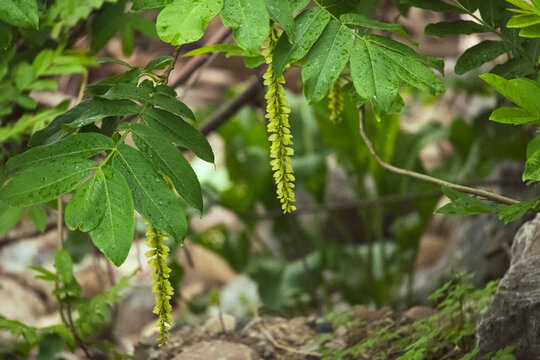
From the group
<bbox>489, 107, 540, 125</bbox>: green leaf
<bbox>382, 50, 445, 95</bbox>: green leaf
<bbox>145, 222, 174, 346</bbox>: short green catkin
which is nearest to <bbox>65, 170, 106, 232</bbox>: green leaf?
<bbox>145, 222, 174, 346</bbox>: short green catkin

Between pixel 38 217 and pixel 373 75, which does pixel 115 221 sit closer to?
pixel 373 75

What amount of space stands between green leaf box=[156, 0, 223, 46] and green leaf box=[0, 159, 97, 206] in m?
0.25

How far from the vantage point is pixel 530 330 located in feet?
4.51

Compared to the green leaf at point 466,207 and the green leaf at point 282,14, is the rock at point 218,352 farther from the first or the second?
the green leaf at point 282,14

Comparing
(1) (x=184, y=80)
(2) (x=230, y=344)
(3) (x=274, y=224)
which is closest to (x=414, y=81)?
(2) (x=230, y=344)

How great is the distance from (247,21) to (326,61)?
161mm

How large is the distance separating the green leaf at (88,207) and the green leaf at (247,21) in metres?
0.31

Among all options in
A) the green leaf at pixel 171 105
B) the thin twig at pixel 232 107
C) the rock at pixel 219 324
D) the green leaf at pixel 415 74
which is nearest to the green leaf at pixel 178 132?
the green leaf at pixel 171 105

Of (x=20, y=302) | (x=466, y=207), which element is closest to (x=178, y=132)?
(x=466, y=207)

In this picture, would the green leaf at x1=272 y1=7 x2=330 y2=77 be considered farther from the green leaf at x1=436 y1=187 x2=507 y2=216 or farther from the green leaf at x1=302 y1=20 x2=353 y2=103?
the green leaf at x1=436 y1=187 x2=507 y2=216

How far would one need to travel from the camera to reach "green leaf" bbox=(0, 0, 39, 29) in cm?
107

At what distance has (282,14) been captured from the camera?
1012 mm

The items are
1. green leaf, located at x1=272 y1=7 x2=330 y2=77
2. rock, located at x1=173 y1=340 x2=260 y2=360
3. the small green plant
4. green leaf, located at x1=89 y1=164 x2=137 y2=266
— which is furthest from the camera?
rock, located at x1=173 y1=340 x2=260 y2=360

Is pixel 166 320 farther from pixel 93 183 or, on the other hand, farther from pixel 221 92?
pixel 221 92
